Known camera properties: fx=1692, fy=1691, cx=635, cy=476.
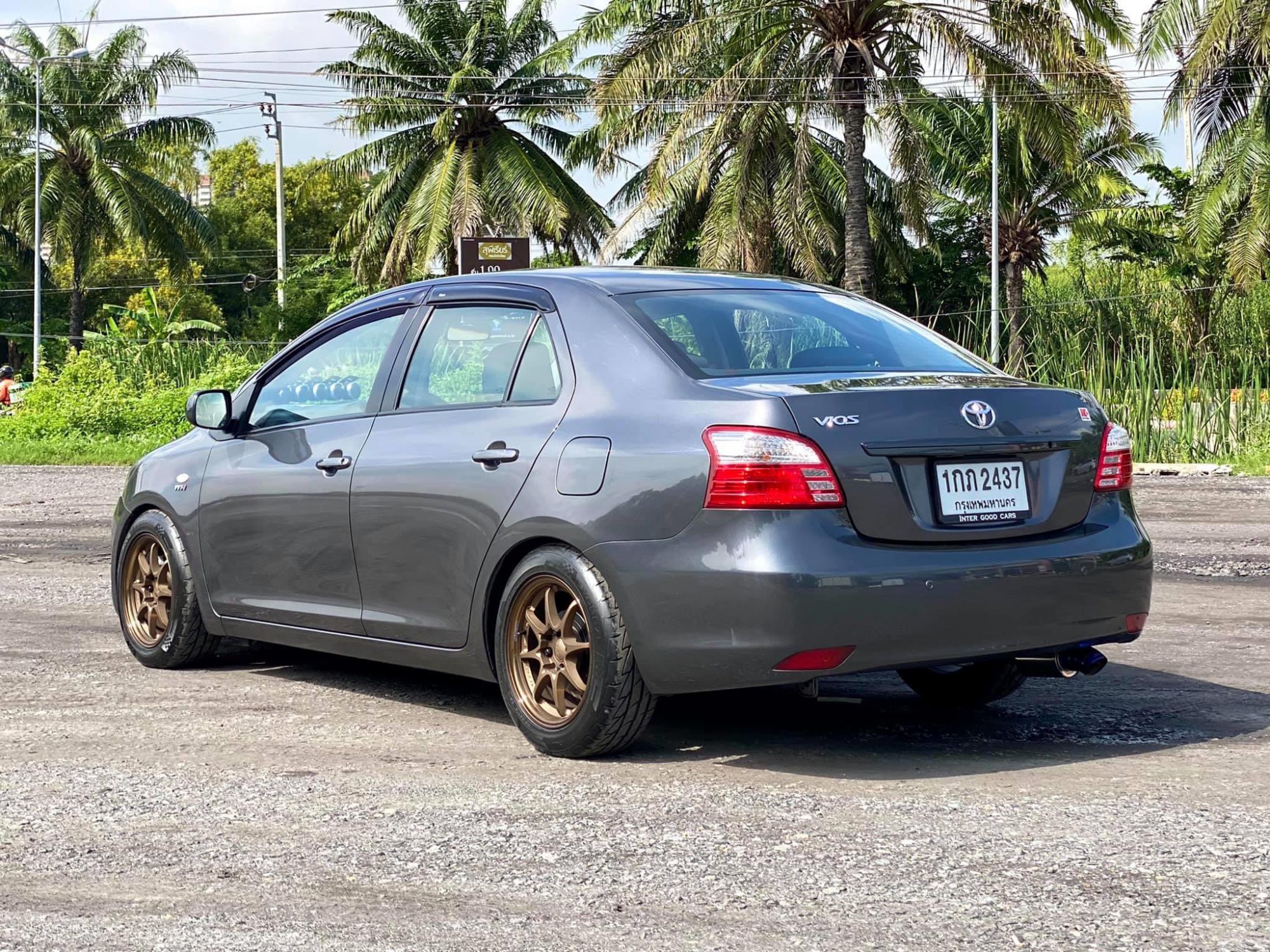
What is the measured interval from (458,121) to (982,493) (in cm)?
4277

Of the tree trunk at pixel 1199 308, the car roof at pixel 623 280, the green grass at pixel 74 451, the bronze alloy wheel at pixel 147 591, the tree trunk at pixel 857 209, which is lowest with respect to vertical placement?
the green grass at pixel 74 451

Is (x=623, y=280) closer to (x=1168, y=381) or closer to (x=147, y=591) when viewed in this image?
(x=147, y=591)

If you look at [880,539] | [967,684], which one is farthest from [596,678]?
[967,684]

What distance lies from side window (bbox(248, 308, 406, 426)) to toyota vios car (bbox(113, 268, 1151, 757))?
0.8 inches

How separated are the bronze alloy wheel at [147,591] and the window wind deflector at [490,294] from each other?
1.88 m

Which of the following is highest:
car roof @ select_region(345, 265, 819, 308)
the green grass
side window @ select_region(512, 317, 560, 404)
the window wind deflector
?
car roof @ select_region(345, 265, 819, 308)

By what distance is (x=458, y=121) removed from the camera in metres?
46.3

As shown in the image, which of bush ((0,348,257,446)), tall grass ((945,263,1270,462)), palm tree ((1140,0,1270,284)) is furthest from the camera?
palm tree ((1140,0,1270,284))

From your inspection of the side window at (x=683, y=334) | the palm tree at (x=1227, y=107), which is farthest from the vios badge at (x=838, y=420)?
the palm tree at (x=1227, y=107)

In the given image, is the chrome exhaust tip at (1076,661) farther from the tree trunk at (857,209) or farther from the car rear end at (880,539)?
the tree trunk at (857,209)

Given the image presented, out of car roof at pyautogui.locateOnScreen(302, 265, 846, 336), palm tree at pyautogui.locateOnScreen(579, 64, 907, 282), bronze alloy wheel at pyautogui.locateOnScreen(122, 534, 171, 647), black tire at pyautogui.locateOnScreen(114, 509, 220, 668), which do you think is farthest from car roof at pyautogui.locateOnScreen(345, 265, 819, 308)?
palm tree at pyautogui.locateOnScreen(579, 64, 907, 282)

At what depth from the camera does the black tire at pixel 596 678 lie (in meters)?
5.13

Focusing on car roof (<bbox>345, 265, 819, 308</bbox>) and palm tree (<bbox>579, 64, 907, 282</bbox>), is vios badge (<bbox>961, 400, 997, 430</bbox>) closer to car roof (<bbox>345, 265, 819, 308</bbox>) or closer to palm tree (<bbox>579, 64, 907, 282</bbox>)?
car roof (<bbox>345, 265, 819, 308</bbox>)

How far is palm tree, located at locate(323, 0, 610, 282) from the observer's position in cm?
4525
